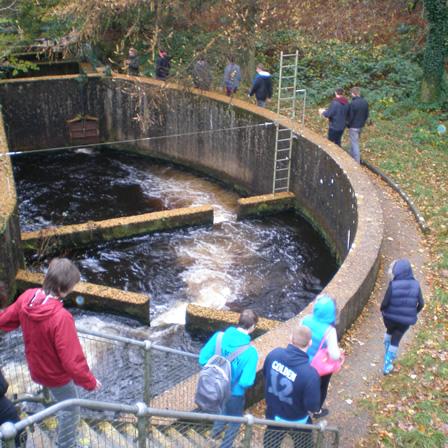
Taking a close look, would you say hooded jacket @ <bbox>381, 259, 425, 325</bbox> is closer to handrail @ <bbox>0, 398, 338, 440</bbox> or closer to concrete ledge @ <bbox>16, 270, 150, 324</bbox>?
handrail @ <bbox>0, 398, 338, 440</bbox>

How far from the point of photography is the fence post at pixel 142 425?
3.96 m

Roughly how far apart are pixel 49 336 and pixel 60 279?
0.45 metres

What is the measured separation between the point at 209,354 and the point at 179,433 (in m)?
0.75

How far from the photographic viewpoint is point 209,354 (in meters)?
5.18

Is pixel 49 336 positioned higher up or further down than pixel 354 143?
higher up

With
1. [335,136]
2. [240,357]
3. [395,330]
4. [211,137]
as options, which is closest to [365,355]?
[395,330]

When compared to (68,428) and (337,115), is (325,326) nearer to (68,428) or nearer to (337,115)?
(68,428)

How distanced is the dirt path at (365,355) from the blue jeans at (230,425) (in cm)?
135

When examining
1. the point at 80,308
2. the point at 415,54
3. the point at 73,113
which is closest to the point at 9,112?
the point at 73,113

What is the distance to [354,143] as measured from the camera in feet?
45.8

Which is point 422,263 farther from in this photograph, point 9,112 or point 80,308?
point 9,112

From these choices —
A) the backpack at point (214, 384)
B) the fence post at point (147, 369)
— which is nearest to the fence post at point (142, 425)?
the backpack at point (214, 384)

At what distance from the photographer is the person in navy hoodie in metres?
16.2

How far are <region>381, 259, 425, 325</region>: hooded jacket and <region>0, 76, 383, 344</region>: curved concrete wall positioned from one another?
2.08 m
